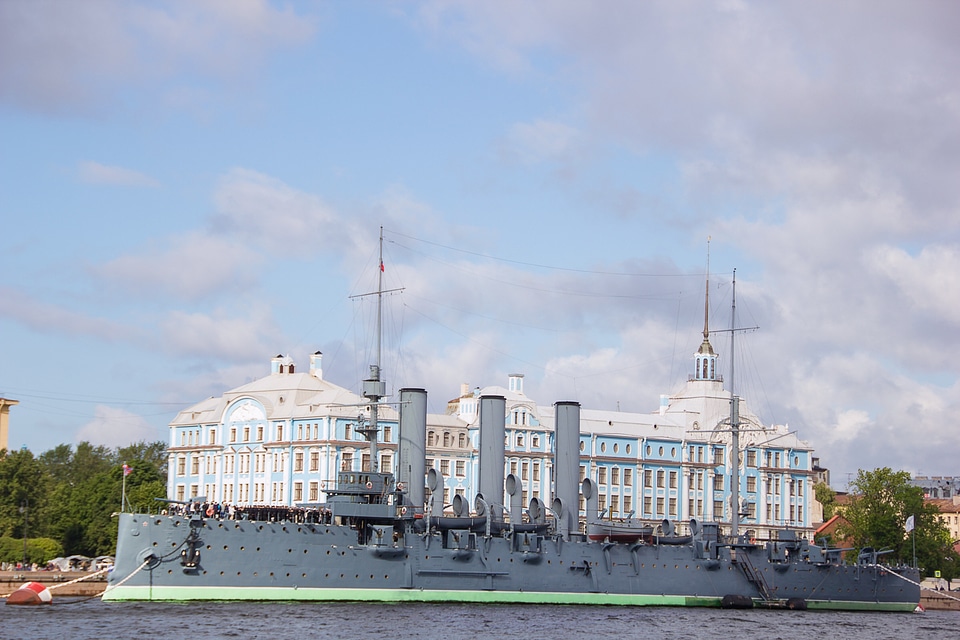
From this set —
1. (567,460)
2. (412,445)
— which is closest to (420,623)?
(412,445)

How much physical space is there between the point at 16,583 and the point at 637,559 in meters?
26.8

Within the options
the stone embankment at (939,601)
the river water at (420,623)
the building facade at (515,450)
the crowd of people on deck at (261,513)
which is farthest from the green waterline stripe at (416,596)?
the building facade at (515,450)

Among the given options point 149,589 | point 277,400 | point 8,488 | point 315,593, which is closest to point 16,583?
point 149,589

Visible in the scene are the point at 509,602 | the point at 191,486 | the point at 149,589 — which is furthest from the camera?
the point at 191,486

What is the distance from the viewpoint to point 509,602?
188ft

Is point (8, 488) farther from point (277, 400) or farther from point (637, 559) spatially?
point (637, 559)

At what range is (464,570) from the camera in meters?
56.5

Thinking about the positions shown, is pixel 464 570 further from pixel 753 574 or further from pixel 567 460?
pixel 753 574

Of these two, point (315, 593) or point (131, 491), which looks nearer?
point (315, 593)

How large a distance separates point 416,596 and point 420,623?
25.7ft

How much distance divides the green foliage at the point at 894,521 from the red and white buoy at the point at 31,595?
Result: 59.3m

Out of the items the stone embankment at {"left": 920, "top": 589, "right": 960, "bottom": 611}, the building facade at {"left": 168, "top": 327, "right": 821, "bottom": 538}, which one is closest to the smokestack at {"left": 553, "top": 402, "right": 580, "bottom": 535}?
the building facade at {"left": 168, "top": 327, "right": 821, "bottom": 538}

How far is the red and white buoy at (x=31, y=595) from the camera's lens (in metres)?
51.6

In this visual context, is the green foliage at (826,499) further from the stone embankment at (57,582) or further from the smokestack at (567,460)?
the stone embankment at (57,582)
